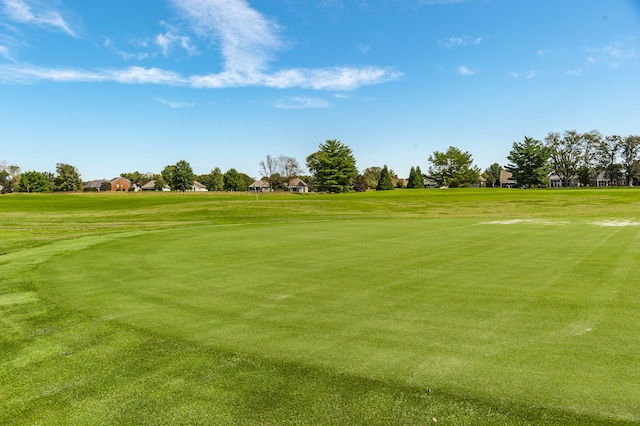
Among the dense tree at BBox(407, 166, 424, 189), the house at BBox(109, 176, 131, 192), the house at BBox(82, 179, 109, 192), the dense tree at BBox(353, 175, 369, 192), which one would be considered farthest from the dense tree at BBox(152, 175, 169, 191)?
the dense tree at BBox(407, 166, 424, 189)

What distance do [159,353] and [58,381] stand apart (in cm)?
104

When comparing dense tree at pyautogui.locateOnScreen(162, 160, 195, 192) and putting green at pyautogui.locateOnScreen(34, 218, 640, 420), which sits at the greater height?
dense tree at pyautogui.locateOnScreen(162, 160, 195, 192)

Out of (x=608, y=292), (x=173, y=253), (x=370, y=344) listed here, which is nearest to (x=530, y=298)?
(x=608, y=292)

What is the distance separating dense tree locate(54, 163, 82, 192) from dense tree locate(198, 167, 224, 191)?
166 feet

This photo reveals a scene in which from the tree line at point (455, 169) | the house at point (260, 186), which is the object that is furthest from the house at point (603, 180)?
the house at point (260, 186)

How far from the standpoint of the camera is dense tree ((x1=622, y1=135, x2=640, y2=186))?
→ 4619 inches

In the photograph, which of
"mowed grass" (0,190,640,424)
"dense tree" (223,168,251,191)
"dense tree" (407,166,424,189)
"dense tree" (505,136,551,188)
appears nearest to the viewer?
"mowed grass" (0,190,640,424)

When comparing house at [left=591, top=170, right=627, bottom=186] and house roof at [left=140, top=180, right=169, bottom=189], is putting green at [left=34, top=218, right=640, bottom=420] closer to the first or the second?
house at [left=591, top=170, right=627, bottom=186]

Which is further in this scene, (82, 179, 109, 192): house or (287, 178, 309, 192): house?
(82, 179, 109, 192): house

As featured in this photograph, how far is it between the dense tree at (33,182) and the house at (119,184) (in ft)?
108

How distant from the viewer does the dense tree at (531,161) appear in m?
103

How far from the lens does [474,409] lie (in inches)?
139

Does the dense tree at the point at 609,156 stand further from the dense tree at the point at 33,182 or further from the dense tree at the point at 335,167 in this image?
the dense tree at the point at 33,182

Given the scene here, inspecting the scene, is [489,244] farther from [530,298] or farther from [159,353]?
[159,353]
